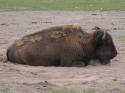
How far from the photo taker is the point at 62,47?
12734mm

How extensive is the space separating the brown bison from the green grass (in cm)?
1717

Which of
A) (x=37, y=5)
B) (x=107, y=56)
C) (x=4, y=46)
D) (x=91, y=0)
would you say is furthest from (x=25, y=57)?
(x=91, y=0)

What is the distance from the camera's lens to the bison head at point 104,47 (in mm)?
13234

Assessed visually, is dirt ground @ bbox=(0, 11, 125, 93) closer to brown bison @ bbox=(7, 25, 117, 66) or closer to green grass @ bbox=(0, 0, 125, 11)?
brown bison @ bbox=(7, 25, 117, 66)

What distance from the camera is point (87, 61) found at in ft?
43.4

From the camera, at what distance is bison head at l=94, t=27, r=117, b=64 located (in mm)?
13234

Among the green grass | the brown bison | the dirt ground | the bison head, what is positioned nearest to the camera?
the dirt ground

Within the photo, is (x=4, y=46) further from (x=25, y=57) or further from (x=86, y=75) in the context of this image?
(x=86, y=75)

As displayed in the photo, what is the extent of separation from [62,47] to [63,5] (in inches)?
805

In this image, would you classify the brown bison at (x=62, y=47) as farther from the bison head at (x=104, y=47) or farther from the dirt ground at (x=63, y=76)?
the dirt ground at (x=63, y=76)

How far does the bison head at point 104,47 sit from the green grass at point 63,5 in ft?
56.1

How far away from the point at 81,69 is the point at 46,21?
11633 mm

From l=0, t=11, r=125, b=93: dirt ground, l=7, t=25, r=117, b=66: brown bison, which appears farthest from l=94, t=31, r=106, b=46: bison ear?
l=0, t=11, r=125, b=93: dirt ground

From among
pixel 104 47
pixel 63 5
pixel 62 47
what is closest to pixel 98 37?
pixel 104 47
